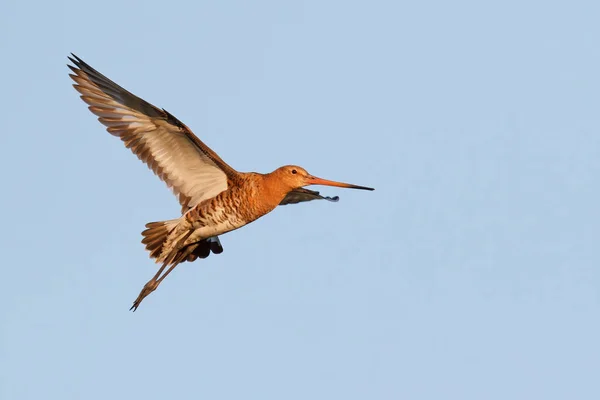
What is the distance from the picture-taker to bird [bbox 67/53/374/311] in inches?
603

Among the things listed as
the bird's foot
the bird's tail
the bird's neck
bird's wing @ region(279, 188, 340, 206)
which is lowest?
the bird's foot

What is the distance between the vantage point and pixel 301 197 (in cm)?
1698

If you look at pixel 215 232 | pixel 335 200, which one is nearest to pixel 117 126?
pixel 215 232

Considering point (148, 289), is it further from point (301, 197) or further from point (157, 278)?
point (301, 197)

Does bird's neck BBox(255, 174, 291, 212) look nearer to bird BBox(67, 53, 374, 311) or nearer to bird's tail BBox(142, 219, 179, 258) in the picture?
bird BBox(67, 53, 374, 311)

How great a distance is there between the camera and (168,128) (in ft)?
50.6

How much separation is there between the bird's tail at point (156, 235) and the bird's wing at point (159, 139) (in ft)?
1.13

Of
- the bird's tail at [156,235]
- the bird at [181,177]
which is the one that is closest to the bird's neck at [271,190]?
the bird at [181,177]

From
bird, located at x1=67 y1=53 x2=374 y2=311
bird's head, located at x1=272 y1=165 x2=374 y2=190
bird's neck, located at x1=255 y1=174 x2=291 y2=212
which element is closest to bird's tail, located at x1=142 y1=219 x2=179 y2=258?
bird, located at x1=67 y1=53 x2=374 y2=311

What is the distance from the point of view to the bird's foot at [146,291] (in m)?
15.9

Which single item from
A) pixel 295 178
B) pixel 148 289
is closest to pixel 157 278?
pixel 148 289

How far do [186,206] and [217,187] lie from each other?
1.77 feet

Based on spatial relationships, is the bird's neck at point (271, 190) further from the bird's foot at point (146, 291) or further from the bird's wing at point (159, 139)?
the bird's foot at point (146, 291)

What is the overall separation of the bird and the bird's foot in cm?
1
